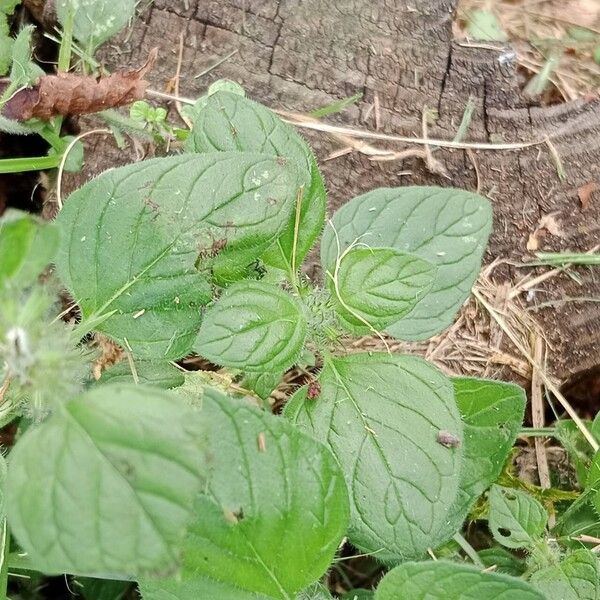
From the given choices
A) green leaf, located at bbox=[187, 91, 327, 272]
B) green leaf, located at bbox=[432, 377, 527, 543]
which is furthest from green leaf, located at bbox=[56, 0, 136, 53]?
green leaf, located at bbox=[432, 377, 527, 543]

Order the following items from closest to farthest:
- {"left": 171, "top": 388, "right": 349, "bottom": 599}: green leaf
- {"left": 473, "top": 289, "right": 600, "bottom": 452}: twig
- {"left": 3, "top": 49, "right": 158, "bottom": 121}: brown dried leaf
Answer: {"left": 171, "top": 388, "right": 349, "bottom": 599}: green leaf < {"left": 3, "top": 49, "right": 158, "bottom": 121}: brown dried leaf < {"left": 473, "top": 289, "right": 600, "bottom": 452}: twig

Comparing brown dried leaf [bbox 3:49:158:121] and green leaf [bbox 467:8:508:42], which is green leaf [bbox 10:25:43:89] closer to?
brown dried leaf [bbox 3:49:158:121]

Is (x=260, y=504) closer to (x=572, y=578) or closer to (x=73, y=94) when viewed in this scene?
(x=572, y=578)

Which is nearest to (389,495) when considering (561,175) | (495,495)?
(495,495)

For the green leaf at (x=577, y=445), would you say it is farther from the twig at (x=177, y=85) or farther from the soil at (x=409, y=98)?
the twig at (x=177, y=85)

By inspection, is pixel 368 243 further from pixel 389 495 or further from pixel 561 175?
pixel 561 175

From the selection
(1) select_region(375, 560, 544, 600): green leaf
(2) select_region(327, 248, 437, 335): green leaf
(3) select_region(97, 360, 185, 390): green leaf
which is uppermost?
(2) select_region(327, 248, 437, 335): green leaf
